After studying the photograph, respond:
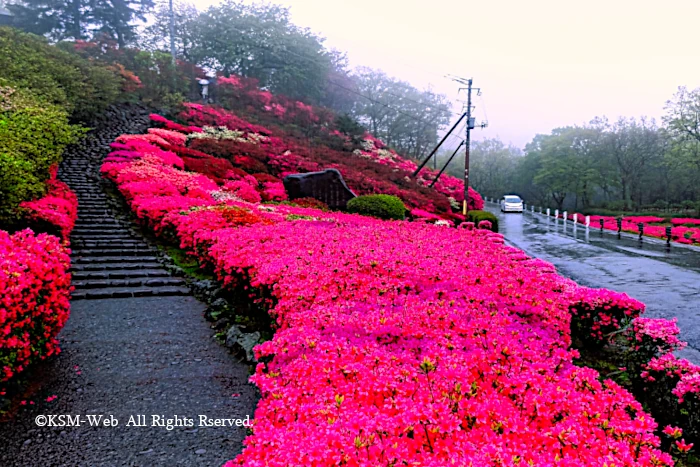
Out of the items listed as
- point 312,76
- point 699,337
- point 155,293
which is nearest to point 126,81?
point 312,76

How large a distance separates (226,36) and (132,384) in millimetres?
40248

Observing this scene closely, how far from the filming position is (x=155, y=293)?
720 centimetres

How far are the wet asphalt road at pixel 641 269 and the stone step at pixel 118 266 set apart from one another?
8.26m

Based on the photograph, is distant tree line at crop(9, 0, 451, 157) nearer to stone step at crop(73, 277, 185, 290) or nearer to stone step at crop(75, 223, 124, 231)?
stone step at crop(75, 223, 124, 231)

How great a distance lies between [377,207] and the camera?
622 inches

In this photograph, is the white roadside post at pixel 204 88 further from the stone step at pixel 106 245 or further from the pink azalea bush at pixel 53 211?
the stone step at pixel 106 245

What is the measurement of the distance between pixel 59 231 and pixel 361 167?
1866cm

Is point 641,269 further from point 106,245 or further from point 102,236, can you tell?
point 102,236

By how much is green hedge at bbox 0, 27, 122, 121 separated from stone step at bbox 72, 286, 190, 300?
450 inches

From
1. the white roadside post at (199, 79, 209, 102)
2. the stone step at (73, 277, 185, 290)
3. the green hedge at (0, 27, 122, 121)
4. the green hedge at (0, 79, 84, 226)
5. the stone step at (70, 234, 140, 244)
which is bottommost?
the stone step at (73, 277, 185, 290)

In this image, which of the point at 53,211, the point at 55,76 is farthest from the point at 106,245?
the point at 55,76

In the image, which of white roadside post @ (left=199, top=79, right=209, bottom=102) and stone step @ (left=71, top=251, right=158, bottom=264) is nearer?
stone step @ (left=71, top=251, right=158, bottom=264)

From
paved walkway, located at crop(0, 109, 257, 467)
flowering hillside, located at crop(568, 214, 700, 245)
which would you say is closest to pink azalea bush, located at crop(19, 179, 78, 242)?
paved walkway, located at crop(0, 109, 257, 467)

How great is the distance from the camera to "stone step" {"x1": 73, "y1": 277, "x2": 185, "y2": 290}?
7.25m
